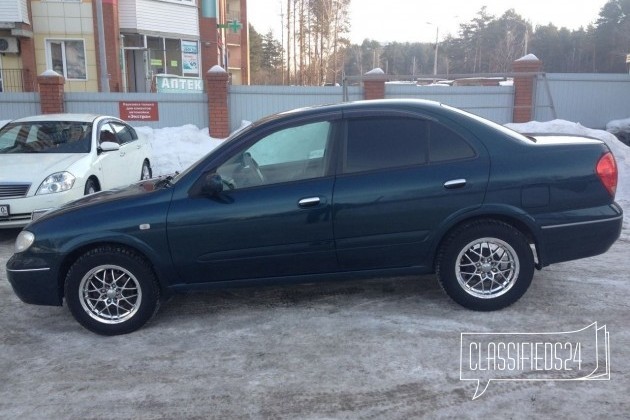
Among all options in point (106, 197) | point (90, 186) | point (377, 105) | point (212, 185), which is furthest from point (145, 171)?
point (377, 105)

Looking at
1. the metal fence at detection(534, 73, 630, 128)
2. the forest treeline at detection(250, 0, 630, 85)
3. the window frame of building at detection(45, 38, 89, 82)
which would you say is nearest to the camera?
the metal fence at detection(534, 73, 630, 128)

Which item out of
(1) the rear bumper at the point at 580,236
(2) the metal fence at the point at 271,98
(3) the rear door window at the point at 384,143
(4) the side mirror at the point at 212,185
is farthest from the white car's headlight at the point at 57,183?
(2) the metal fence at the point at 271,98

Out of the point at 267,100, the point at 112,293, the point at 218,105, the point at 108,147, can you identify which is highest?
the point at 267,100

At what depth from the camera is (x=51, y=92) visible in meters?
15.6

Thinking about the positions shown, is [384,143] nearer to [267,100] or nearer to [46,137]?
[46,137]

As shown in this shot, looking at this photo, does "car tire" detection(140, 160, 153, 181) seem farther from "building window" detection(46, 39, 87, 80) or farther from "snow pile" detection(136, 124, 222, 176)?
"building window" detection(46, 39, 87, 80)

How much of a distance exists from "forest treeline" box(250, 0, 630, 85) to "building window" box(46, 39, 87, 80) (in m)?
17.4

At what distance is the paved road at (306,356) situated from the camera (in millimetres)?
3426

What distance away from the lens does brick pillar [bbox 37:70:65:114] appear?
1547cm

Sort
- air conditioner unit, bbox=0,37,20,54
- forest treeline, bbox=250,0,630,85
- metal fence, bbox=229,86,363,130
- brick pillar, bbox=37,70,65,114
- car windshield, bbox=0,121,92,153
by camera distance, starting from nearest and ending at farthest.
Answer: car windshield, bbox=0,121,92,153 → brick pillar, bbox=37,70,65,114 → metal fence, bbox=229,86,363,130 → air conditioner unit, bbox=0,37,20,54 → forest treeline, bbox=250,0,630,85

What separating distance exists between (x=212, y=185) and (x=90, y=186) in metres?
4.01

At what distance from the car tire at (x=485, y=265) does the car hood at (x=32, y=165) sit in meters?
4.92

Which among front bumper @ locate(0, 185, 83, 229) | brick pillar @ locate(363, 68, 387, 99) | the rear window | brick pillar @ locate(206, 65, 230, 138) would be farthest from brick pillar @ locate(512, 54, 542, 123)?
front bumper @ locate(0, 185, 83, 229)

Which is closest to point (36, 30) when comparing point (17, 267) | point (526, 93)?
point (526, 93)
